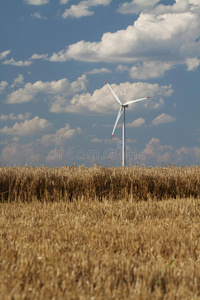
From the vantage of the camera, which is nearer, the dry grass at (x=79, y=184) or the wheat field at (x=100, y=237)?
the wheat field at (x=100, y=237)

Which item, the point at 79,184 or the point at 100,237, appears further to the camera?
the point at 79,184

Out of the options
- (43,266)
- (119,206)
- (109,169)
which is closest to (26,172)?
(109,169)

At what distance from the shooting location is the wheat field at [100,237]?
493cm

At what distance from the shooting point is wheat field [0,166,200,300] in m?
4.93

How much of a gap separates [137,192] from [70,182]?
3.01 meters

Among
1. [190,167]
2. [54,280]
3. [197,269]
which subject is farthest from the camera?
[190,167]

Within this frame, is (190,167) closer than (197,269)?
No

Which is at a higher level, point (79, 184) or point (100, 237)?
point (79, 184)

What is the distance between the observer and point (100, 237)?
7969mm

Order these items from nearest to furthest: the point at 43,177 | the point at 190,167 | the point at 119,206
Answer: the point at 119,206 → the point at 43,177 → the point at 190,167

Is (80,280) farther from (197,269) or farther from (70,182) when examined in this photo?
(70,182)

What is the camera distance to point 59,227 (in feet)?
30.2

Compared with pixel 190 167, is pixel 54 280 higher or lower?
lower

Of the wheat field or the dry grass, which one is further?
the dry grass
